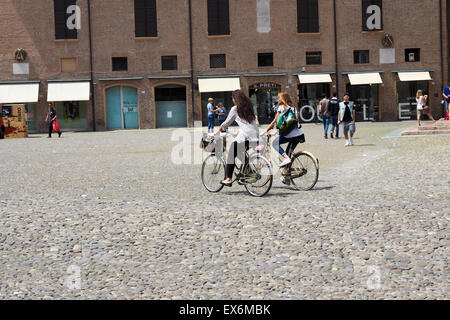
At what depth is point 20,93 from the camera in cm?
4053

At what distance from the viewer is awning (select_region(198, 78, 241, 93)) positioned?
41.1 m

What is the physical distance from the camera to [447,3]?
4381 cm

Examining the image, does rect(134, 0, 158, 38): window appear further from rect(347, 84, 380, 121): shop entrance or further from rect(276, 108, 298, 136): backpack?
rect(276, 108, 298, 136): backpack

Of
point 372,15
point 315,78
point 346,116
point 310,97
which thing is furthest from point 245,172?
point 372,15

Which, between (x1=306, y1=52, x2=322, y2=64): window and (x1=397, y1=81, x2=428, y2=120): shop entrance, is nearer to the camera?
(x1=306, y1=52, x2=322, y2=64): window

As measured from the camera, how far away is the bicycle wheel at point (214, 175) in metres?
10.7

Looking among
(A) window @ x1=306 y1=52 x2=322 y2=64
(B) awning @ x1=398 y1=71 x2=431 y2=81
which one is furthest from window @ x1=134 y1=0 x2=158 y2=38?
(B) awning @ x1=398 y1=71 x2=431 y2=81

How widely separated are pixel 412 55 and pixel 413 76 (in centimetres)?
146

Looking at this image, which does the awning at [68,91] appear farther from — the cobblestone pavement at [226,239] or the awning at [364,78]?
the cobblestone pavement at [226,239]

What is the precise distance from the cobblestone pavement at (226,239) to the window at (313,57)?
30.2 m

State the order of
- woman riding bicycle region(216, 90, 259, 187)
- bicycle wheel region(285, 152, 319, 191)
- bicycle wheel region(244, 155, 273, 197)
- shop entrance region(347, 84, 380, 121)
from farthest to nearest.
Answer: shop entrance region(347, 84, 380, 121) → bicycle wheel region(285, 152, 319, 191) → woman riding bicycle region(216, 90, 259, 187) → bicycle wheel region(244, 155, 273, 197)

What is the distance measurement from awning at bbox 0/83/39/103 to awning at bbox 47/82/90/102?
2.92 ft

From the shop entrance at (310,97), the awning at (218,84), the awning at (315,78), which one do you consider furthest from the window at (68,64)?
the shop entrance at (310,97)

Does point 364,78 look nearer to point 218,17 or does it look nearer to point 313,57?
point 313,57
